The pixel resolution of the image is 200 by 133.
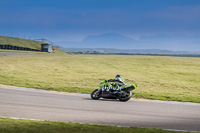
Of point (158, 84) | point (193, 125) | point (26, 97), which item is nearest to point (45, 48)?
point (158, 84)

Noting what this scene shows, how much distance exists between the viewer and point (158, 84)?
38625mm

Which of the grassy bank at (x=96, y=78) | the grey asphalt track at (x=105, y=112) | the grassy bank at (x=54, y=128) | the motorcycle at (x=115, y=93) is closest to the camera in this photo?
the grassy bank at (x=54, y=128)

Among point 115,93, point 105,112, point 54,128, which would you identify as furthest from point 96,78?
point 54,128

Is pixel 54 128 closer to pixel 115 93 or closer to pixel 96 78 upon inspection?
pixel 115 93

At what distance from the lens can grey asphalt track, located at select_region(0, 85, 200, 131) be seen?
1435cm

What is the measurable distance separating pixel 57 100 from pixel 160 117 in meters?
8.22

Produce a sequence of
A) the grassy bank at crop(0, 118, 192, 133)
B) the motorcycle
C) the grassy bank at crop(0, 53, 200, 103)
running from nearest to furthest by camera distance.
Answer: the grassy bank at crop(0, 118, 192, 133) → the motorcycle → the grassy bank at crop(0, 53, 200, 103)

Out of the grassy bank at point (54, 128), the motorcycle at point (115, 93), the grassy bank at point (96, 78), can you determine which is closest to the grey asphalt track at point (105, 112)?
the motorcycle at point (115, 93)

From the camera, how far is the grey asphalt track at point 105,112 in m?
14.3

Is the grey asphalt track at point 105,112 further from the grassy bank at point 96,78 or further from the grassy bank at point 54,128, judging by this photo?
the grassy bank at point 96,78

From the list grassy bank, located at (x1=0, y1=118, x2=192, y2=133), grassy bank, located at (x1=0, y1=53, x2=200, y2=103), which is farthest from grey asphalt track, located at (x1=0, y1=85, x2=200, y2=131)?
grassy bank, located at (x1=0, y1=53, x2=200, y2=103)

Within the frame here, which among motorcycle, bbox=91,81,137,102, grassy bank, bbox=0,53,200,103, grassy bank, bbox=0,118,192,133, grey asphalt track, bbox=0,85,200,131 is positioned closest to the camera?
grassy bank, bbox=0,118,192,133

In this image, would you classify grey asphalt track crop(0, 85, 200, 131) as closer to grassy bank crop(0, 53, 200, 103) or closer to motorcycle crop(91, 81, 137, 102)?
motorcycle crop(91, 81, 137, 102)

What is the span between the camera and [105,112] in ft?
54.9
